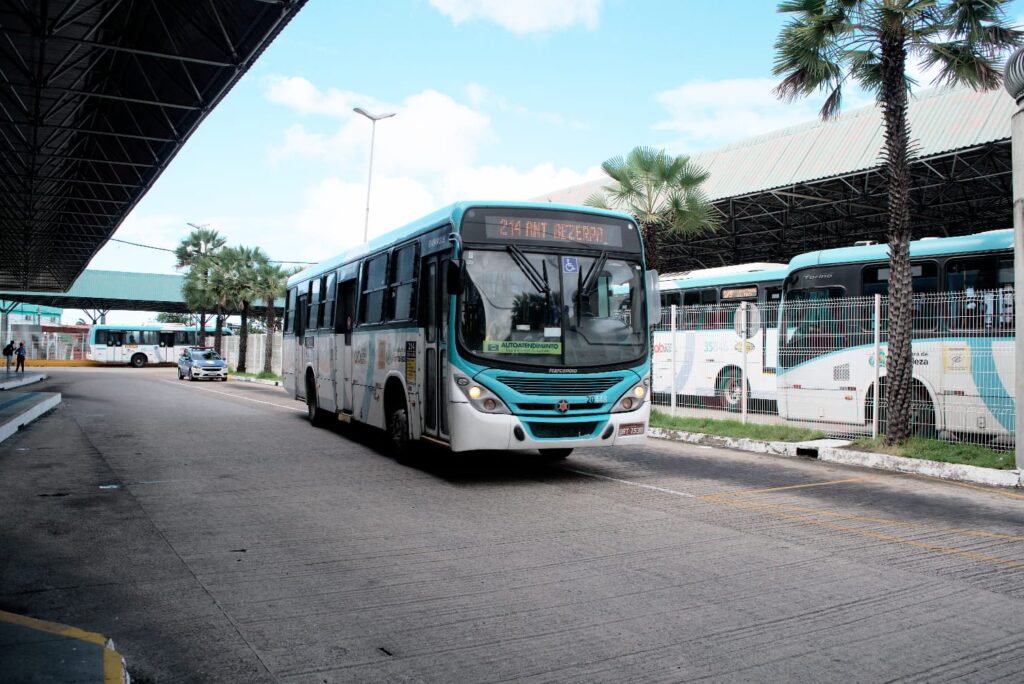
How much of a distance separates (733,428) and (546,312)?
24.4ft

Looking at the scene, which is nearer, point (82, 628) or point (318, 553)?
point (82, 628)

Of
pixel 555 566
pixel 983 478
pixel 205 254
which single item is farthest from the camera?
pixel 205 254

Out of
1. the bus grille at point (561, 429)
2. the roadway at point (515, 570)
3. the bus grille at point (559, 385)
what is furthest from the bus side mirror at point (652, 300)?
the roadway at point (515, 570)

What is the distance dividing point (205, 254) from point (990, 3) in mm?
44876

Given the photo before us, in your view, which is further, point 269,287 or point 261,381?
point 269,287

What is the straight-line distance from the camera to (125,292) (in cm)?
6228

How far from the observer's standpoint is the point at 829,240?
3381cm

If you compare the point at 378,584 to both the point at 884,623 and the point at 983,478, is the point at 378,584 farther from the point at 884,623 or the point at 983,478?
the point at 983,478

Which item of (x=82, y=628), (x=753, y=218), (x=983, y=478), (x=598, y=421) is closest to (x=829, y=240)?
(x=753, y=218)

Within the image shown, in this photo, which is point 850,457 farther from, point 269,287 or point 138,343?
point 138,343

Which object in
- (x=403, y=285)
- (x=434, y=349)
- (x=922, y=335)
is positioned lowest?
(x=434, y=349)

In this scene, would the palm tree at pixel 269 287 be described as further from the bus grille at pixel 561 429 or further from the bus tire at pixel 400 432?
the bus grille at pixel 561 429

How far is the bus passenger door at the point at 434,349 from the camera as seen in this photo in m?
9.41

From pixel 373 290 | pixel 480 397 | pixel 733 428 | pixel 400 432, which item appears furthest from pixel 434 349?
pixel 733 428
